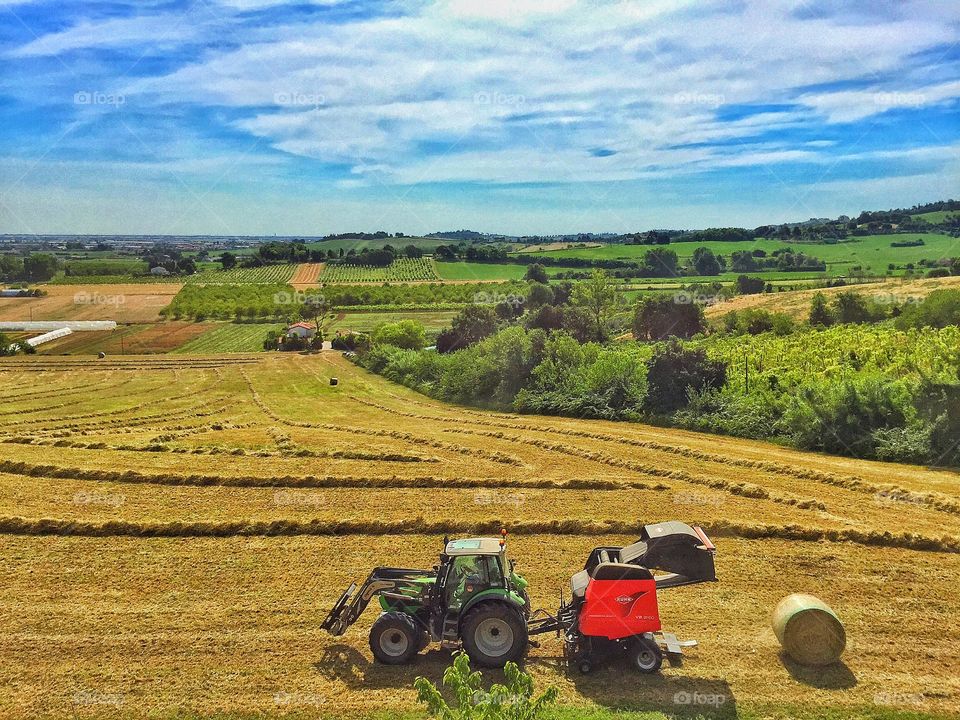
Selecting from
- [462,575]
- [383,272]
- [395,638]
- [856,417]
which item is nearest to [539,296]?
[856,417]

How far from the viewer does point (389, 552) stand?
1873 cm

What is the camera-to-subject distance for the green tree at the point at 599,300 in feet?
244

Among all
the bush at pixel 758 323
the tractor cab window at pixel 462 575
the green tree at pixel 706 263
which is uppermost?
the green tree at pixel 706 263

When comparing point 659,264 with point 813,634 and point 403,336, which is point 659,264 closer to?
point 403,336

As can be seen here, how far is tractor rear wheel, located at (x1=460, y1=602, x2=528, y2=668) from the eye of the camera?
41.0 ft

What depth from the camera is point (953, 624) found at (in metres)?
14.4

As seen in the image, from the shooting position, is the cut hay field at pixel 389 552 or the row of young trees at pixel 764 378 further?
the row of young trees at pixel 764 378

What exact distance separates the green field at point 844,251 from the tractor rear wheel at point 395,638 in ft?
379

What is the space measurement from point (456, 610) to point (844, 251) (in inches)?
5730

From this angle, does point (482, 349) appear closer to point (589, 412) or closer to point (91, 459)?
point (589, 412)

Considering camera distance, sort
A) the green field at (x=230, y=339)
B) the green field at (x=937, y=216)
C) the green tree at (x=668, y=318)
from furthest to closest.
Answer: the green field at (x=937, y=216), the green field at (x=230, y=339), the green tree at (x=668, y=318)

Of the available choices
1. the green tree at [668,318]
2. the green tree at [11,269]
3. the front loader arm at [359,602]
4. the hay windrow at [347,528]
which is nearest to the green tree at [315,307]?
the green tree at [668,318]

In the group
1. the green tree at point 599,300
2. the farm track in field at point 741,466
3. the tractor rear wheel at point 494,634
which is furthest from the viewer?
the green tree at point 599,300

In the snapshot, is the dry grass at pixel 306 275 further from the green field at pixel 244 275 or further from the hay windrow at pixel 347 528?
the hay windrow at pixel 347 528
